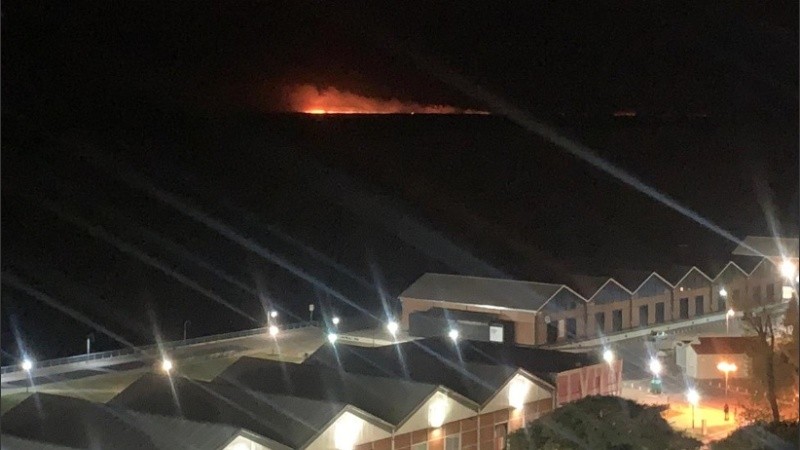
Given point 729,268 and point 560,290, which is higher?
point 729,268

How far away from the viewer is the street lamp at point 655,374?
4.81 m

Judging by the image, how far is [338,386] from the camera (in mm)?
3646

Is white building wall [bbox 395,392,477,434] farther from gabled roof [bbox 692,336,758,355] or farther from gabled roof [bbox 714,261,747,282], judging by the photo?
gabled roof [bbox 714,261,747,282]

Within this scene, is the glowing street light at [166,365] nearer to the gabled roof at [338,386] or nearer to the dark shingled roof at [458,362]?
the dark shingled roof at [458,362]

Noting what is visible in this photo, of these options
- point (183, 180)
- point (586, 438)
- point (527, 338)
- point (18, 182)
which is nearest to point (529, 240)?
point (527, 338)

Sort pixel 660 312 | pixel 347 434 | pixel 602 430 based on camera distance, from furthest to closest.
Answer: pixel 660 312, pixel 347 434, pixel 602 430

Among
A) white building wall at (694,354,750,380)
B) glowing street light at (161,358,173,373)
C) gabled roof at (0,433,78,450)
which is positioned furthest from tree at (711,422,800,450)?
glowing street light at (161,358,173,373)

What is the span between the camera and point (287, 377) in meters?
3.80

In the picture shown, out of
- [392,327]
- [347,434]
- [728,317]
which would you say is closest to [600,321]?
[728,317]

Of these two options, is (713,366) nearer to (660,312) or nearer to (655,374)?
(655,374)

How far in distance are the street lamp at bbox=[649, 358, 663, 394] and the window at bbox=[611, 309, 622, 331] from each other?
126cm

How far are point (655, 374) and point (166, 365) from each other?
8.45ft

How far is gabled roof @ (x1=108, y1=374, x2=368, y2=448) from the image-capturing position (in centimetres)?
313

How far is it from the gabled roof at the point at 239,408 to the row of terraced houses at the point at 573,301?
2.98 meters
